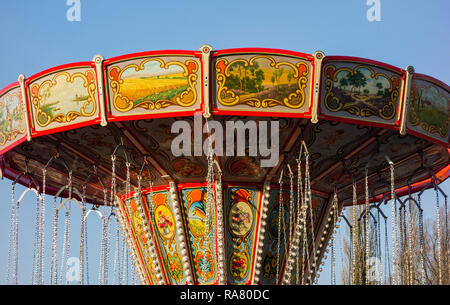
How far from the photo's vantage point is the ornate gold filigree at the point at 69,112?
9.33 m

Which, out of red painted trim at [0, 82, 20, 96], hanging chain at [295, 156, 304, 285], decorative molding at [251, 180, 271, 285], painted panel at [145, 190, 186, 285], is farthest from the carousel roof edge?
painted panel at [145, 190, 186, 285]

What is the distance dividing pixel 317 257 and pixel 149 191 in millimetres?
3262

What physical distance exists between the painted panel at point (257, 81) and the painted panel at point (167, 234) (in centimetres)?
290

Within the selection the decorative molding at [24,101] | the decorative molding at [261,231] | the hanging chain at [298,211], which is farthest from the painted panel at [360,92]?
the decorative molding at [24,101]

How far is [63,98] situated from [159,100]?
1.48 metres

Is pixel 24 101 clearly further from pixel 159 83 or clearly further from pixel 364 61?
pixel 364 61

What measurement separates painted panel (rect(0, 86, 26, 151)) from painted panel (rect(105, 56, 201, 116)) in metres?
1.81

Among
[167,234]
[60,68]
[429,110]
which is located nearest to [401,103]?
[429,110]

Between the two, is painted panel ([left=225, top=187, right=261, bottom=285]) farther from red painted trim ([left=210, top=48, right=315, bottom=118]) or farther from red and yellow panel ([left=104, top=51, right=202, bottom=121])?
red and yellow panel ([left=104, top=51, right=202, bottom=121])

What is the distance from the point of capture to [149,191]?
11.6m

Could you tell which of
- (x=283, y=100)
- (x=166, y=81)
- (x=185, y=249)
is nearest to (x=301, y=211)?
(x=185, y=249)

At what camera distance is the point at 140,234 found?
11.8m

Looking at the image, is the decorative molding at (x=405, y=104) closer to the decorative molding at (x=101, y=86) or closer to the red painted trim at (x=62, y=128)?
the decorative molding at (x=101, y=86)
